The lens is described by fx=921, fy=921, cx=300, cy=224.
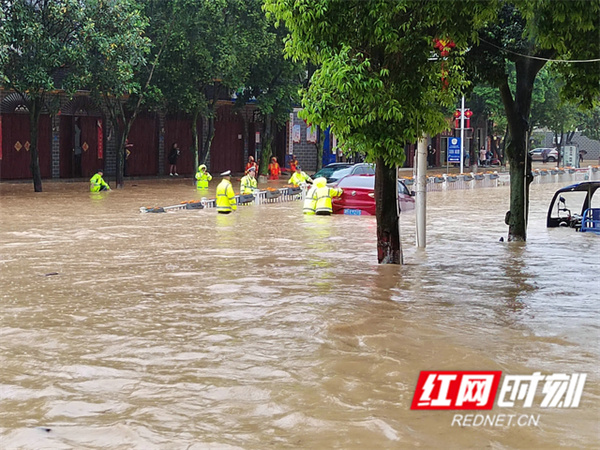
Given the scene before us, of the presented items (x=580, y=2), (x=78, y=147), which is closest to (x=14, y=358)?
(x=580, y=2)

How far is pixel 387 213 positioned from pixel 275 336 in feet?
18.9

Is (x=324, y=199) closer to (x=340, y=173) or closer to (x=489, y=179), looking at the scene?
(x=340, y=173)

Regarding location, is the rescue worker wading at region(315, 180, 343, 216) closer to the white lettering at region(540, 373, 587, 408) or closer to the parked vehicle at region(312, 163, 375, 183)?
the parked vehicle at region(312, 163, 375, 183)

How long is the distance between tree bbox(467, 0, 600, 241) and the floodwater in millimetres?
1489

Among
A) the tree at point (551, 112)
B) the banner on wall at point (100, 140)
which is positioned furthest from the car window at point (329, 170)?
the tree at point (551, 112)

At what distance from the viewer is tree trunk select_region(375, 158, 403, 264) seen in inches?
601

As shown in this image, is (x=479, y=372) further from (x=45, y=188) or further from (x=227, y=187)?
(x=45, y=188)

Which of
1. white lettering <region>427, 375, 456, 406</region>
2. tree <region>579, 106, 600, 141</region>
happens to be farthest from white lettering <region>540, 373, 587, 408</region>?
tree <region>579, 106, 600, 141</region>

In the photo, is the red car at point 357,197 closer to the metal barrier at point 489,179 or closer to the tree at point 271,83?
the metal barrier at point 489,179

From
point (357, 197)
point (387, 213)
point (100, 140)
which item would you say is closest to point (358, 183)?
point (357, 197)

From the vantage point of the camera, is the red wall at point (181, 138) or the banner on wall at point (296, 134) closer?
the red wall at point (181, 138)

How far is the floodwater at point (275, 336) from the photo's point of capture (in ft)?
22.8

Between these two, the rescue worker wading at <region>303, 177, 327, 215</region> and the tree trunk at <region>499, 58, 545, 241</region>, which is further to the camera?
the rescue worker wading at <region>303, 177, 327, 215</region>

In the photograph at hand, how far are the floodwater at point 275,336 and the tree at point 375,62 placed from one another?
91.9 inches
